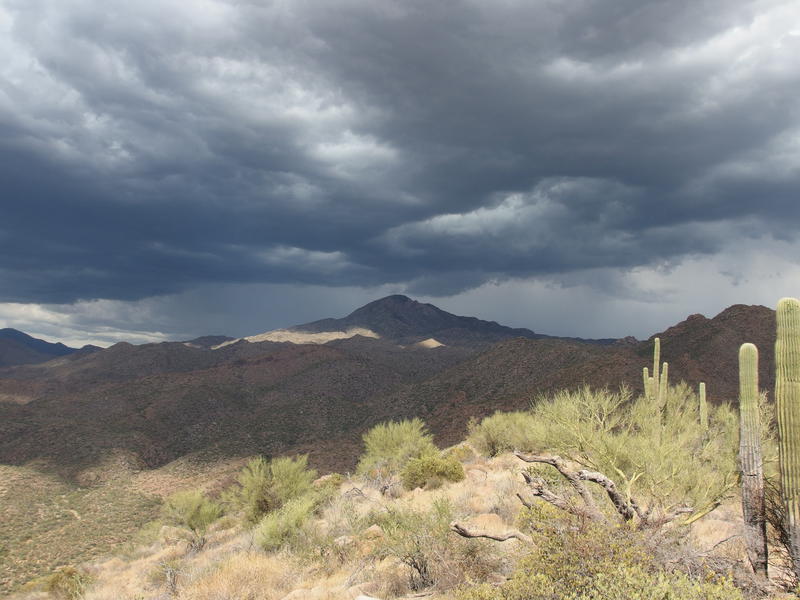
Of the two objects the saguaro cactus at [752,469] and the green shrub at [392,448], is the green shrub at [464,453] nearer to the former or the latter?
the green shrub at [392,448]

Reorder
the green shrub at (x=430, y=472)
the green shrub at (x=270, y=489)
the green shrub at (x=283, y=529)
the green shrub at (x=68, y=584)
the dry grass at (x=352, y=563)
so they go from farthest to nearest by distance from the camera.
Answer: the green shrub at (x=270, y=489) < the green shrub at (x=430, y=472) < the green shrub at (x=68, y=584) < the green shrub at (x=283, y=529) < the dry grass at (x=352, y=563)

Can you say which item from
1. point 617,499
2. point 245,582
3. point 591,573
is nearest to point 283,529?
point 245,582

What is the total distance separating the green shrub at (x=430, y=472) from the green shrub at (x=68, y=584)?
13216 mm

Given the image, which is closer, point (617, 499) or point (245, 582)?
point (617, 499)

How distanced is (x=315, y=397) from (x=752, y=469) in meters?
81.9

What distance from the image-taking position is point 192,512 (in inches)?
1000

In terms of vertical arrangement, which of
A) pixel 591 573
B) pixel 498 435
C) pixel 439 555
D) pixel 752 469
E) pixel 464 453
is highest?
pixel 752 469

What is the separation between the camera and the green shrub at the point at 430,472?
2278 cm

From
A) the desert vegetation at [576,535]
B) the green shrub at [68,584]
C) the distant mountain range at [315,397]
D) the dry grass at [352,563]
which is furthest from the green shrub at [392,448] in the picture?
the distant mountain range at [315,397]

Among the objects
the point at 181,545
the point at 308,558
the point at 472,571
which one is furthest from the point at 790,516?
the point at 181,545

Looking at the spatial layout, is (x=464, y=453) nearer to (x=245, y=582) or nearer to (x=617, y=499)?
(x=245, y=582)

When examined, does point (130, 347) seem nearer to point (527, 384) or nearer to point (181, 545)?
point (527, 384)

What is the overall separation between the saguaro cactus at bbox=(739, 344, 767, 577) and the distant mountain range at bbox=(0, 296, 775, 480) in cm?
4325

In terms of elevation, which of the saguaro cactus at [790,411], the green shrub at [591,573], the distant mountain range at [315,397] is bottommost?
the distant mountain range at [315,397]
